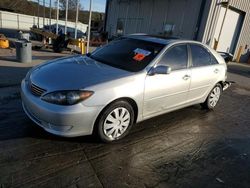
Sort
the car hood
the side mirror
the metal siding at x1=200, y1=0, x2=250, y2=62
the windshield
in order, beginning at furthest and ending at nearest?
the metal siding at x1=200, y1=0, x2=250, y2=62 → the windshield → the side mirror → the car hood

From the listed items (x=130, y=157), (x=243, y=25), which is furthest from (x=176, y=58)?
(x=243, y=25)

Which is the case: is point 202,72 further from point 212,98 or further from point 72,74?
point 72,74

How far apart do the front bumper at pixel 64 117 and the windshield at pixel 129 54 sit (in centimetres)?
108

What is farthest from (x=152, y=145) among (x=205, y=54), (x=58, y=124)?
(x=205, y=54)

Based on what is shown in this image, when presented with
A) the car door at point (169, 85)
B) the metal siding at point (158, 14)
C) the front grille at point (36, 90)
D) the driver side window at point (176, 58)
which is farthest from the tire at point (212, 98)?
the metal siding at point (158, 14)

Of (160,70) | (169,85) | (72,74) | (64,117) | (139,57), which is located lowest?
(64,117)

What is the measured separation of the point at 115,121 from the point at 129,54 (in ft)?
4.35

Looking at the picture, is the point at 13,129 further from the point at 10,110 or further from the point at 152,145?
the point at 152,145

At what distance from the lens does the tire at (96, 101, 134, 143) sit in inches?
133

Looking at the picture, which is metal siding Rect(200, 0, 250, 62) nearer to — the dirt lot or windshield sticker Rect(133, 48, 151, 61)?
the dirt lot

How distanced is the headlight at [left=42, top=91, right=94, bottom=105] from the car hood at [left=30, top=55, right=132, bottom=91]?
0.08 metres

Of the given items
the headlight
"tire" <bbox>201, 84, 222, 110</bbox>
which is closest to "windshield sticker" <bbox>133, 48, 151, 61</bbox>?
the headlight

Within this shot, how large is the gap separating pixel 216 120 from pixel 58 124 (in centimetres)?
352

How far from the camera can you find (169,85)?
4098mm
